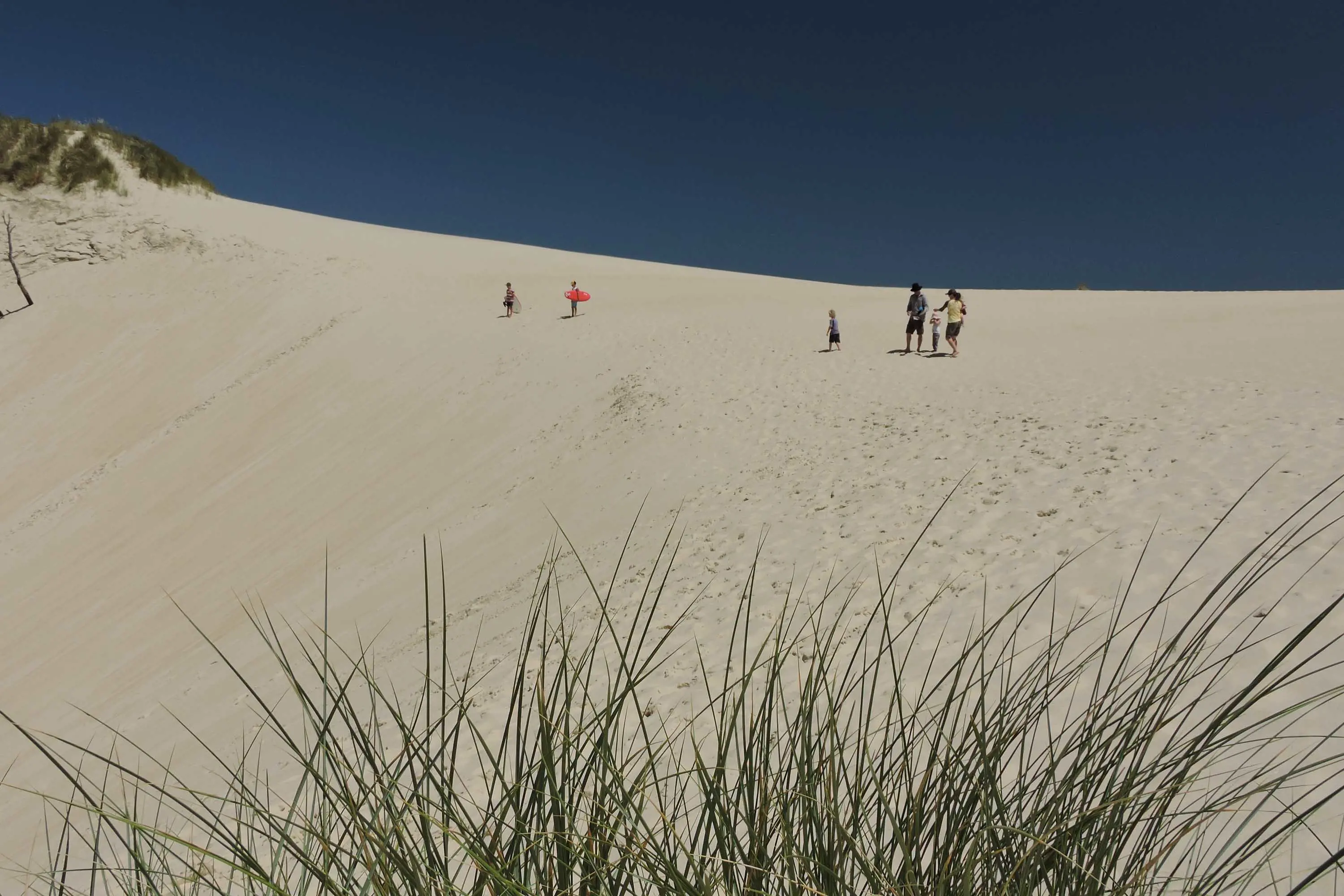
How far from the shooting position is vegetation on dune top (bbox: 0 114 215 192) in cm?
2355

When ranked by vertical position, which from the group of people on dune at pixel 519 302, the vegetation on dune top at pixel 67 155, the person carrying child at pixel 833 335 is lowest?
the person carrying child at pixel 833 335

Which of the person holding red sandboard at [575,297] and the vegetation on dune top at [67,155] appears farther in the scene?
the vegetation on dune top at [67,155]

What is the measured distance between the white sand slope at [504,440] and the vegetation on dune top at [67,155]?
3.05 feet

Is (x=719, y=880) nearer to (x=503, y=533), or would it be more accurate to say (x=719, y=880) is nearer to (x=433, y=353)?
(x=503, y=533)

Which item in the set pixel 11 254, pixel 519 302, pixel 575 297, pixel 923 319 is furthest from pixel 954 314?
pixel 11 254

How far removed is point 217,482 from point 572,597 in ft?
30.4

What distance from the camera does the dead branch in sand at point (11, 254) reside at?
837 inches

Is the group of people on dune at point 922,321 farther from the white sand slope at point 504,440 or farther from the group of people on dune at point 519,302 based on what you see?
the group of people on dune at point 519,302

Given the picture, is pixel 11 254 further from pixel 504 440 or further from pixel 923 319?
pixel 923 319

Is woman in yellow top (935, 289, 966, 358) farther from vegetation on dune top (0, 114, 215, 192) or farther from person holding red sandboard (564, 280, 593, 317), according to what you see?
vegetation on dune top (0, 114, 215, 192)

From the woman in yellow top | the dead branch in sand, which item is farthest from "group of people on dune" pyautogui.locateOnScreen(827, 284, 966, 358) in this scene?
the dead branch in sand

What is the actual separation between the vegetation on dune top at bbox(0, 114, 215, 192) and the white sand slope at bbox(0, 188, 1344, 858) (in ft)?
3.05

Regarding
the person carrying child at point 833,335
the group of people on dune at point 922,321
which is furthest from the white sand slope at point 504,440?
Answer: the group of people on dune at point 922,321

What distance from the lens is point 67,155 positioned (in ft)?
78.2
